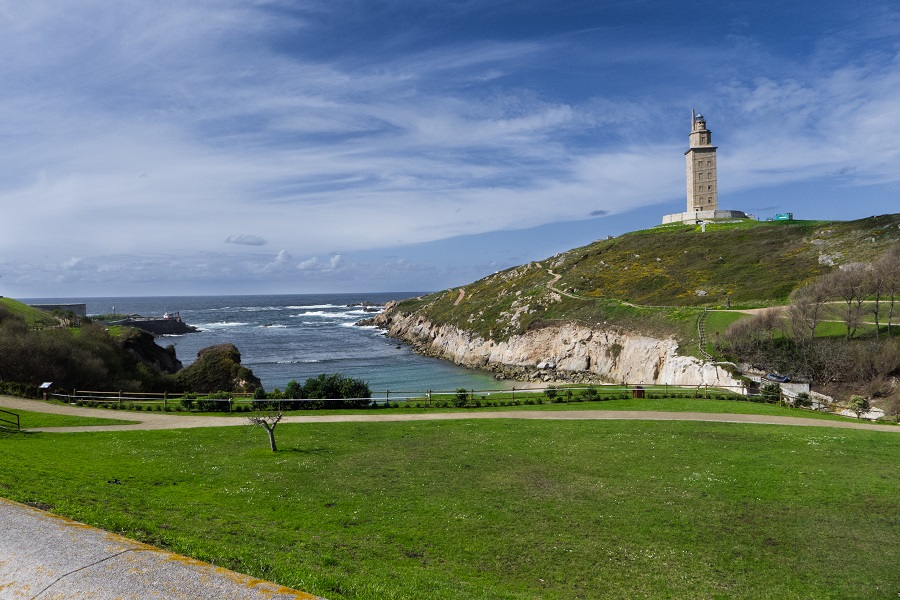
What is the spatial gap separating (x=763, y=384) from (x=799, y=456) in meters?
24.0

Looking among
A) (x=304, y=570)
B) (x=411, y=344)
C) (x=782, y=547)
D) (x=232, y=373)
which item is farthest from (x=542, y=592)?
(x=411, y=344)

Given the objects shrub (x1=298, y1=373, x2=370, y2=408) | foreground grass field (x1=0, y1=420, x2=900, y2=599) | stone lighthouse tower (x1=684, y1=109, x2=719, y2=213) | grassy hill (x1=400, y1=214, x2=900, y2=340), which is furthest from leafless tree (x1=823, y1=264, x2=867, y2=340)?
stone lighthouse tower (x1=684, y1=109, x2=719, y2=213)

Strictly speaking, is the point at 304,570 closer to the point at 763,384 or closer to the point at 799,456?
the point at 799,456

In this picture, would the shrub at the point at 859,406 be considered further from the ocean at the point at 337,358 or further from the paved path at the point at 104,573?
the paved path at the point at 104,573

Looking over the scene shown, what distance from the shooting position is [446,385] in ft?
219

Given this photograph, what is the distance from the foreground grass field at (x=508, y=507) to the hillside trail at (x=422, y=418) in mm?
3569

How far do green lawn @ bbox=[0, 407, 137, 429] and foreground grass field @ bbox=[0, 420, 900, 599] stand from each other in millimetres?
4120

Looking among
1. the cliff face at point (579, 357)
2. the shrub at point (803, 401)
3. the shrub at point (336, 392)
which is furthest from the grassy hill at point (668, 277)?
the shrub at point (336, 392)

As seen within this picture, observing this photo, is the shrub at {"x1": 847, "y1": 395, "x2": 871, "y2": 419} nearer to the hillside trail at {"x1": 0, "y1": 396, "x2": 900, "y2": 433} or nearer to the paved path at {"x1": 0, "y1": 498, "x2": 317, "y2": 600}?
the hillside trail at {"x1": 0, "y1": 396, "x2": 900, "y2": 433}

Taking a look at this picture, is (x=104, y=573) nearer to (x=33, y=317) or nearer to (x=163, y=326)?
(x=33, y=317)

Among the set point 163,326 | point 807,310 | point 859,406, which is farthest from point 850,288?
point 163,326

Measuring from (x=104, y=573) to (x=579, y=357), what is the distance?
7064 centimetres

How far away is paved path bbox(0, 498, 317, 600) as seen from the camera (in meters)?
5.29

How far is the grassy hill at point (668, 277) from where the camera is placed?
73312 millimetres
